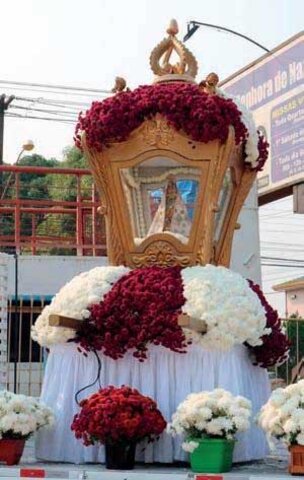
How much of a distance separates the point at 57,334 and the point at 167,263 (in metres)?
1.05

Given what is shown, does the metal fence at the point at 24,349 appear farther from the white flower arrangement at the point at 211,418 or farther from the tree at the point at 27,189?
the white flower arrangement at the point at 211,418

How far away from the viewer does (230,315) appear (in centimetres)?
665

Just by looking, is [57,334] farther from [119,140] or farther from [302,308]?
[302,308]

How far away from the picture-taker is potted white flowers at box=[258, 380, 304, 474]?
225 inches

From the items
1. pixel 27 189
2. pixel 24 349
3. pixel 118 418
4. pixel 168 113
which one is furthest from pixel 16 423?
pixel 27 189

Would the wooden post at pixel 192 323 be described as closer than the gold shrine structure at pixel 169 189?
Yes

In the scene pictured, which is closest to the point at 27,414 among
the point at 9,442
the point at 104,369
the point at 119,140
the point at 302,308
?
the point at 9,442

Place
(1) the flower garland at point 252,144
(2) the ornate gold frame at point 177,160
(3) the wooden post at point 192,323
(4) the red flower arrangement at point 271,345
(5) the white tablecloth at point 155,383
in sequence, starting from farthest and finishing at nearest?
1. (1) the flower garland at point 252,144
2. (2) the ornate gold frame at point 177,160
3. (4) the red flower arrangement at point 271,345
4. (5) the white tablecloth at point 155,383
5. (3) the wooden post at point 192,323

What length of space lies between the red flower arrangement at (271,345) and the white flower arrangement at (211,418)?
1074 mm

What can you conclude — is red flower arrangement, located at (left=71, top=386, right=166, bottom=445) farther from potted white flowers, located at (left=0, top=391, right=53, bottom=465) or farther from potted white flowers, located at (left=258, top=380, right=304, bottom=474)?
potted white flowers, located at (left=258, top=380, right=304, bottom=474)

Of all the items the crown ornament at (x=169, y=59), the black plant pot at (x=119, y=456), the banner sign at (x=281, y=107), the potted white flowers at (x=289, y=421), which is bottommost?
the black plant pot at (x=119, y=456)

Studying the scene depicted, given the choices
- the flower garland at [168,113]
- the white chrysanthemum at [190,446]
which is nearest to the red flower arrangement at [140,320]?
the white chrysanthemum at [190,446]

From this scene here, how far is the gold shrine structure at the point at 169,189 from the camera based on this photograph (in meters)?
7.37

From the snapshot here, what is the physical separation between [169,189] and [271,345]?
4.89 ft
